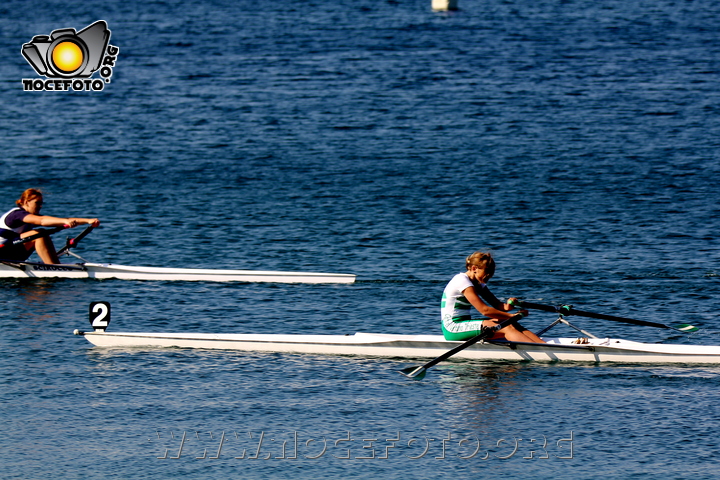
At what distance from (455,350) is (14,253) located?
31.6 ft

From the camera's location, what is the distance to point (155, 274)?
1939 centimetres

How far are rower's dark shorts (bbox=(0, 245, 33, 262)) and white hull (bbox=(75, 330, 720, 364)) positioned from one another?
16.3 ft

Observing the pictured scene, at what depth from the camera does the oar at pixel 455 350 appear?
13.5 metres

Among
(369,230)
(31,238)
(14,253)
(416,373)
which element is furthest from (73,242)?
(416,373)

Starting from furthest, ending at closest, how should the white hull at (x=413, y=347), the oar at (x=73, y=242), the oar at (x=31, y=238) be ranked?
1. the oar at (x=73, y=242)
2. the oar at (x=31, y=238)
3. the white hull at (x=413, y=347)

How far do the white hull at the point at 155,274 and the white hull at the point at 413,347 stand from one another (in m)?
4.22

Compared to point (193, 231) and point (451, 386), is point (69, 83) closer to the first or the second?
point (193, 231)

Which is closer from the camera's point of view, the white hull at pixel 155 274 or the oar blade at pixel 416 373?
the oar blade at pixel 416 373

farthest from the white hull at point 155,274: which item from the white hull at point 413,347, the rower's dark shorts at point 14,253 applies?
the white hull at point 413,347

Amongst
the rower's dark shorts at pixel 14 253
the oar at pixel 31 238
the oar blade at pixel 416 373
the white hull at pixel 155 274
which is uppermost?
the oar at pixel 31 238

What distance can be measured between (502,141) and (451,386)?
2013cm

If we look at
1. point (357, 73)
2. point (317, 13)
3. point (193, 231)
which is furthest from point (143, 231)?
point (317, 13)

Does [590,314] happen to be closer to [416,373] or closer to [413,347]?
[413,347]

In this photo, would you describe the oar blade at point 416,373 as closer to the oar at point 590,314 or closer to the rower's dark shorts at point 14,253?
the oar at point 590,314
